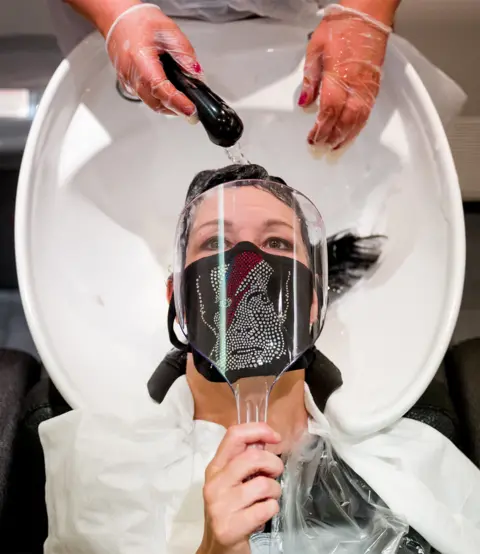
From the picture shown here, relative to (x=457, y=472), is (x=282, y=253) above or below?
above

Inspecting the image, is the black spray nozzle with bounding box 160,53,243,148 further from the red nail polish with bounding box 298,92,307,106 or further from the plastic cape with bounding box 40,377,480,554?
the plastic cape with bounding box 40,377,480,554

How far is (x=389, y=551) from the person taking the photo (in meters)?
0.83

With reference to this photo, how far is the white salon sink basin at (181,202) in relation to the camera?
3.17 ft

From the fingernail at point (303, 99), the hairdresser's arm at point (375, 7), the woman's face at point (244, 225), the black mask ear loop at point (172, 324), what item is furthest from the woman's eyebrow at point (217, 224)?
the hairdresser's arm at point (375, 7)

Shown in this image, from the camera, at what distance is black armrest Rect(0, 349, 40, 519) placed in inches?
37.0

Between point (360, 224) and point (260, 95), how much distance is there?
11.0 inches

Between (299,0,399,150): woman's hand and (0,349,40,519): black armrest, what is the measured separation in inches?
23.5

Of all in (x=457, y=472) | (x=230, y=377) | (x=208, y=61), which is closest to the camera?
(x=230, y=377)

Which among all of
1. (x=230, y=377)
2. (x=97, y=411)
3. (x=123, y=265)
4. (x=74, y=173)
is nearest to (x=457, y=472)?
(x=230, y=377)

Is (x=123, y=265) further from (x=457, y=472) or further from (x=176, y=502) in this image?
(x=457, y=472)

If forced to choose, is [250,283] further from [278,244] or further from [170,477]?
[170,477]

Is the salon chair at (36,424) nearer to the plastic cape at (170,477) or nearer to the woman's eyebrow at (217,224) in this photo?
the plastic cape at (170,477)

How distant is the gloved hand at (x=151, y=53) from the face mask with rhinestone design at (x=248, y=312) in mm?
223

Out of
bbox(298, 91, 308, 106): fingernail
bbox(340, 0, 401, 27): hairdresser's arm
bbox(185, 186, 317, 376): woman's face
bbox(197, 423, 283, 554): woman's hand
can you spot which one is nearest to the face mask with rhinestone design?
bbox(185, 186, 317, 376): woman's face
